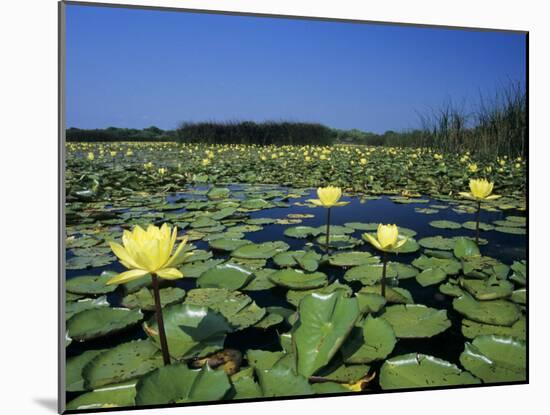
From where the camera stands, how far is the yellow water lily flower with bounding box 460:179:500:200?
2.29 metres

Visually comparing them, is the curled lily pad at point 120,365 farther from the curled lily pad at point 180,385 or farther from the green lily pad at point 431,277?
the green lily pad at point 431,277

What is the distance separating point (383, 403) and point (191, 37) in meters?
1.77

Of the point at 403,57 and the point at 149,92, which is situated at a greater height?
the point at 403,57

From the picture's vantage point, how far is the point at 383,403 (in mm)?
2002

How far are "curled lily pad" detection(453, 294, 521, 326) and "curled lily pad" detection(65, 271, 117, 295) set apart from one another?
57.6 inches

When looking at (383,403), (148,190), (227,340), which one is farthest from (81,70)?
(383,403)

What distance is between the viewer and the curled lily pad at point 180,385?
1.60 meters

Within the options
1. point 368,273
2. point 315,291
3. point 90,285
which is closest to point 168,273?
point 90,285

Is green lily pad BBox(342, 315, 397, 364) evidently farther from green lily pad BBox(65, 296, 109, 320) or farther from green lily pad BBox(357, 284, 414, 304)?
green lily pad BBox(65, 296, 109, 320)

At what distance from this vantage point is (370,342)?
1.80m

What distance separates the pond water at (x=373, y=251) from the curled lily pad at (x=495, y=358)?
0.19 ft

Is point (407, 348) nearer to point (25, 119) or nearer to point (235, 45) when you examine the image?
point (235, 45)

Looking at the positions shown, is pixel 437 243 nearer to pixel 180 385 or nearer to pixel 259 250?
pixel 259 250

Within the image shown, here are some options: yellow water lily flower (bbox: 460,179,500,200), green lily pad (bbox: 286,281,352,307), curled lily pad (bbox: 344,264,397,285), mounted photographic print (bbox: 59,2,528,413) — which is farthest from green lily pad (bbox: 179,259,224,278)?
yellow water lily flower (bbox: 460,179,500,200)
